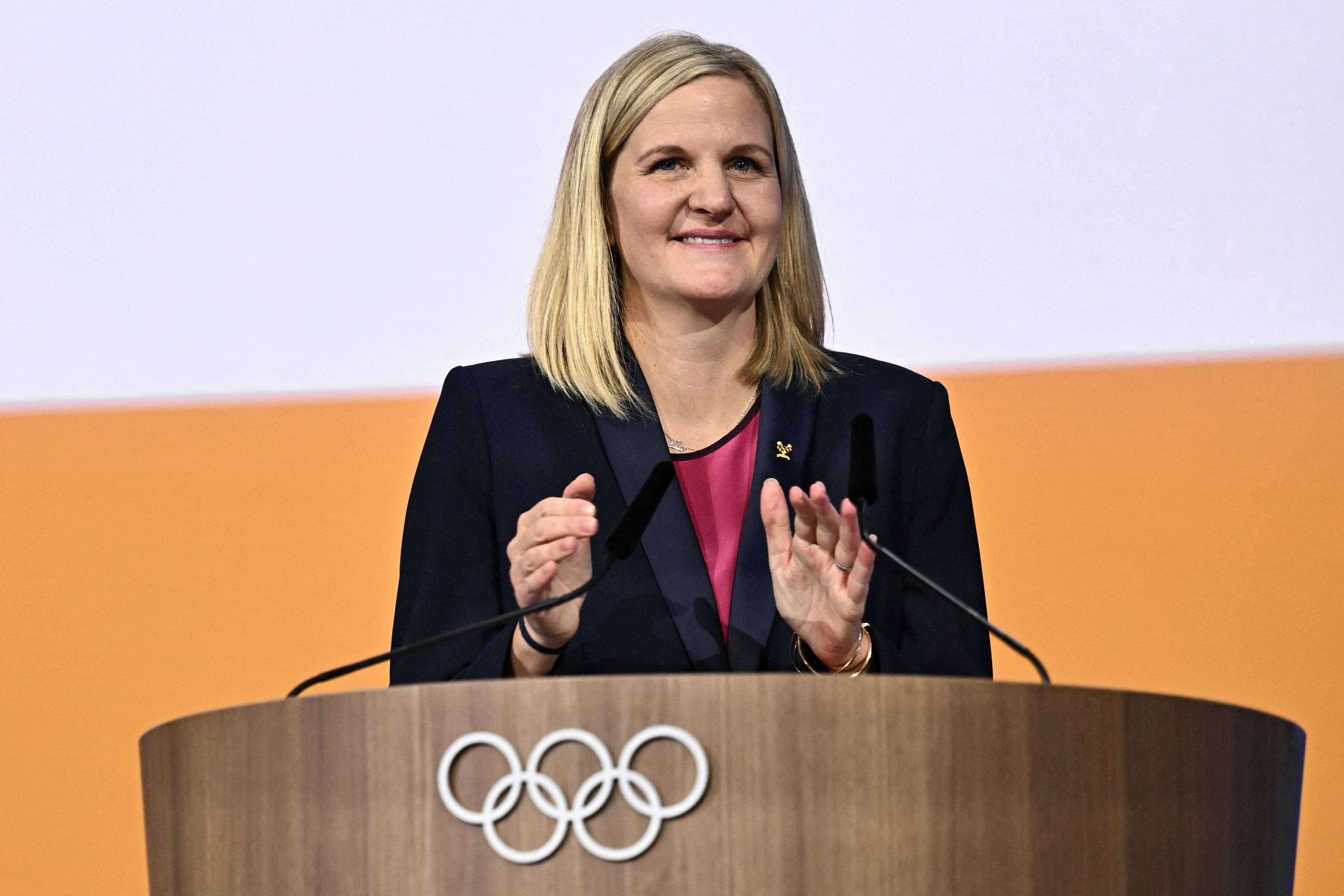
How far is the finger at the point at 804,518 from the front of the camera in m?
1.24

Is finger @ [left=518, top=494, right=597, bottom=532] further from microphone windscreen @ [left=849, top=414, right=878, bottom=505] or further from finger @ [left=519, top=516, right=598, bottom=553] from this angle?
microphone windscreen @ [left=849, top=414, right=878, bottom=505]

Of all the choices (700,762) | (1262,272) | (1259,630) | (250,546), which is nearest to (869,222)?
(1262,272)

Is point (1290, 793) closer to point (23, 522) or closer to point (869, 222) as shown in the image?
point (869, 222)

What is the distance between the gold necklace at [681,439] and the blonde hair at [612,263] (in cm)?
2

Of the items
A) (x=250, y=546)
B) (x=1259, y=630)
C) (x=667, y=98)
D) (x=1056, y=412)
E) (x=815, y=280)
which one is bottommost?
(x=1259, y=630)

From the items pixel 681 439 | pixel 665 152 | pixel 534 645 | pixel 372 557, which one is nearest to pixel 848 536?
pixel 534 645

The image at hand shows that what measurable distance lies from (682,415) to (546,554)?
0.60m

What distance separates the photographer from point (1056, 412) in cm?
235

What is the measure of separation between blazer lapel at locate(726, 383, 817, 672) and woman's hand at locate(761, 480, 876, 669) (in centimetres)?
17

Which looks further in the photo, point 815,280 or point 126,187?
point 126,187

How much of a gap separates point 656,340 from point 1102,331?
773 millimetres

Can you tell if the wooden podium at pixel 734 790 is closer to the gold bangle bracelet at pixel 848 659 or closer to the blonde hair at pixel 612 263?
the gold bangle bracelet at pixel 848 659

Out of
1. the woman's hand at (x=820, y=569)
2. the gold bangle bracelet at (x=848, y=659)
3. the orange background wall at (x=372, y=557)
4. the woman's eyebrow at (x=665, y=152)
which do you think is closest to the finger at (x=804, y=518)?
→ the woman's hand at (x=820, y=569)

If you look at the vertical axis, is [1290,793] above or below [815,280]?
below
